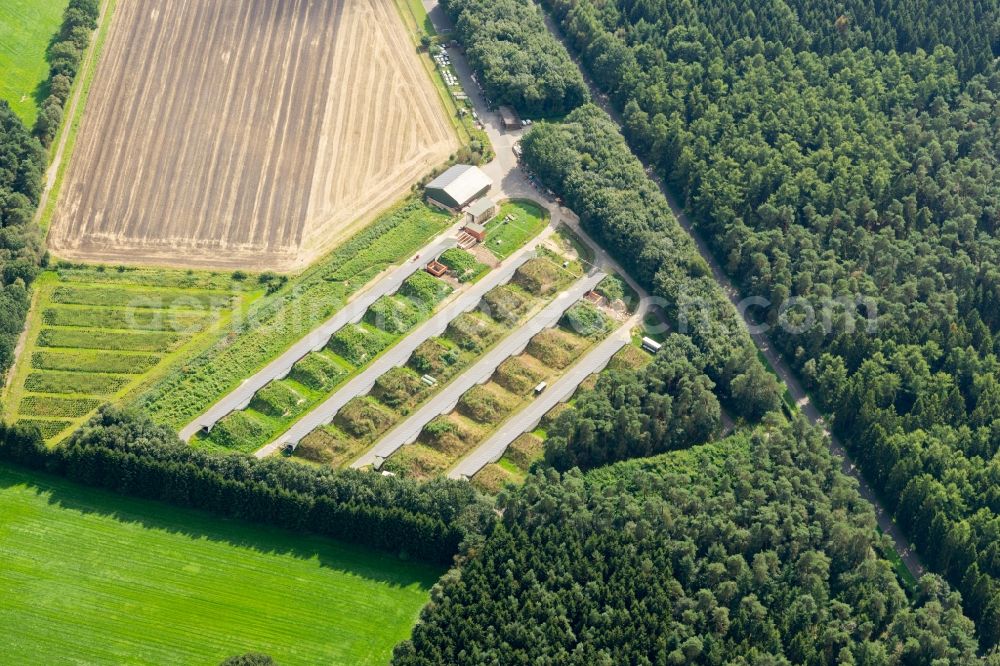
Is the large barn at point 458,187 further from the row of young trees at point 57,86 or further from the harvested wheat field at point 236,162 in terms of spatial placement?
the row of young trees at point 57,86

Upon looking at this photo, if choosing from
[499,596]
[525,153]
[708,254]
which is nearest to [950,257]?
[708,254]

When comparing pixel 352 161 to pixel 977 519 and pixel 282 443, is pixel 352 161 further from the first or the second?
pixel 977 519

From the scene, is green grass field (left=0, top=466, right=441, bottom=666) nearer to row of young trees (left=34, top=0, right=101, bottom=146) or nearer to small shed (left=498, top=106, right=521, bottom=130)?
row of young trees (left=34, top=0, right=101, bottom=146)

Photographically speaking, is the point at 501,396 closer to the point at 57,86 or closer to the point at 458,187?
the point at 458,187

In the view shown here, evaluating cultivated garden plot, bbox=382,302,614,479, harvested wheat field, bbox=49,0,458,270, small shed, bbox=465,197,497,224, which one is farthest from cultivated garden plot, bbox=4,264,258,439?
cultivated garden plot, bbox=382,302,614,479

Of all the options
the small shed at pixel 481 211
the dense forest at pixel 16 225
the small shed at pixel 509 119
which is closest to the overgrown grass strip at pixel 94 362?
the dense forest at pixel 16 225

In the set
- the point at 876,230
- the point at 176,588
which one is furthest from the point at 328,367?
the point at 876,230
